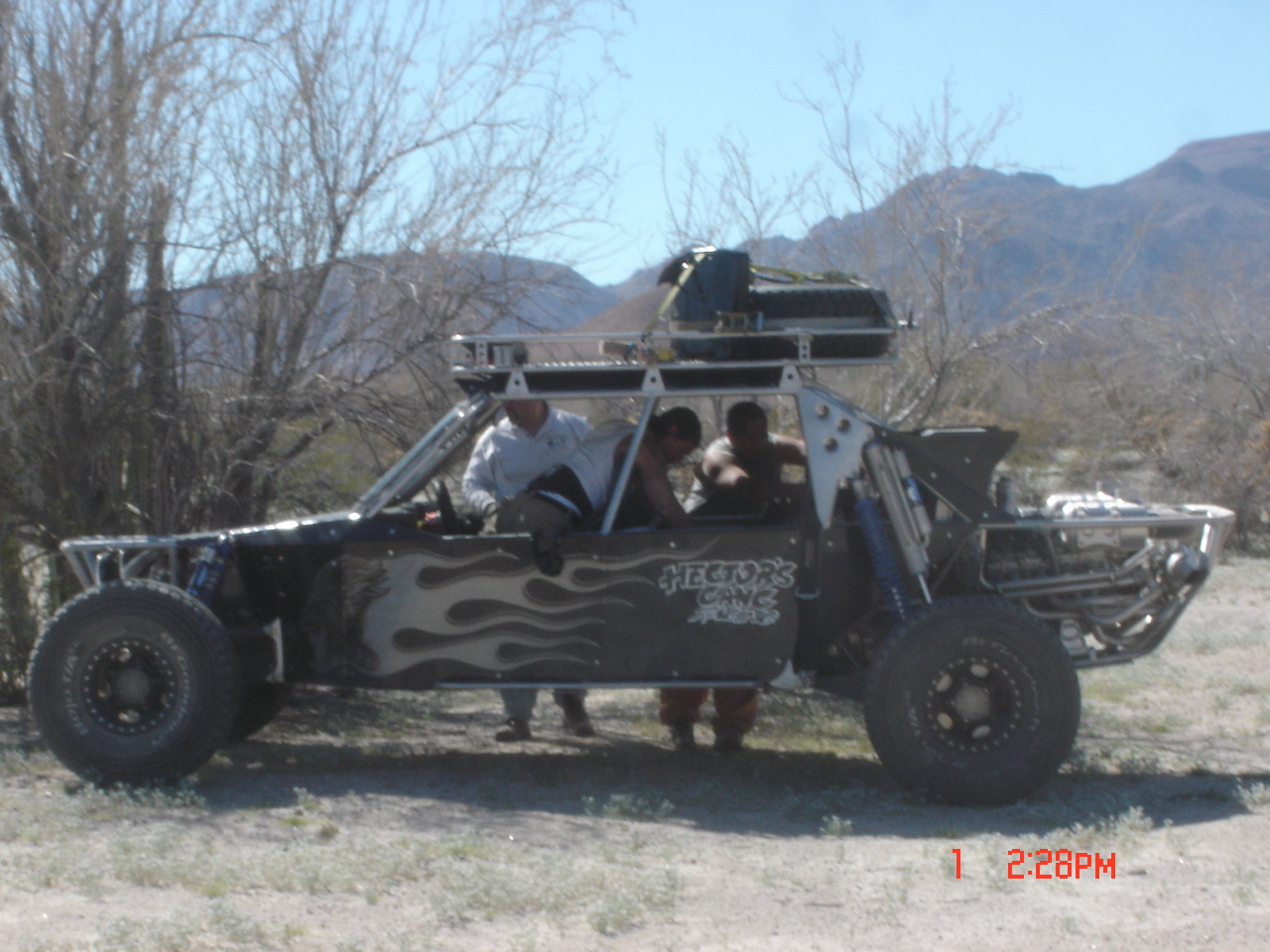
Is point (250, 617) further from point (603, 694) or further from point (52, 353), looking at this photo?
point (603, 694)

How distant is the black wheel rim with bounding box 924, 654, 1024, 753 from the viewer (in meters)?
5.47

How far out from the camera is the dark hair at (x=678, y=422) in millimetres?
6406

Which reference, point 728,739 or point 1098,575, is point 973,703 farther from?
point 728,739

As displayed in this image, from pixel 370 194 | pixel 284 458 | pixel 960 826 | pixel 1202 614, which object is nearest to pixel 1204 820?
pixel 960 826

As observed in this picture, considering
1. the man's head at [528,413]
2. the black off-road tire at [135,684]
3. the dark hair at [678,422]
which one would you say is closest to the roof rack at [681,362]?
the man's head at [528,413]

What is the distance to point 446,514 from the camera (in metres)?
6.34

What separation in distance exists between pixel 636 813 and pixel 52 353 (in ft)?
13.1

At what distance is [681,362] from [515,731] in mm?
2338

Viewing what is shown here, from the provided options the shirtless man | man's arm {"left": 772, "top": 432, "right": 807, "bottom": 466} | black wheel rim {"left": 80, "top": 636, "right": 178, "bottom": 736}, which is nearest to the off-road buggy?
black wheel rim {"left": 80, "top": 636, "right": 178, "bottom": 736}

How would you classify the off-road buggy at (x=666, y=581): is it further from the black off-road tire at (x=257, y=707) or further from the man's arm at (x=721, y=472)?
the man's arm at (x=721, y=472)

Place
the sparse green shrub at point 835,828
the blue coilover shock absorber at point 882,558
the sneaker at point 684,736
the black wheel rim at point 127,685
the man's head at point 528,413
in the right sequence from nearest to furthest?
the sparse green shrub at point 835,828
the blue coilover shock absorber at point 882,558
the black wheel rim at point 127,685
the man's head at point 528,413
the sneaker at point 684,736

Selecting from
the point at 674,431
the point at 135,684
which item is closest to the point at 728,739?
the point at 674,431

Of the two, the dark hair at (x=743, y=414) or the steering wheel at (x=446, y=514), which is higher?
the dark hair at (x=743, y=414)

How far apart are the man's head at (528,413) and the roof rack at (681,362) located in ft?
1.10
